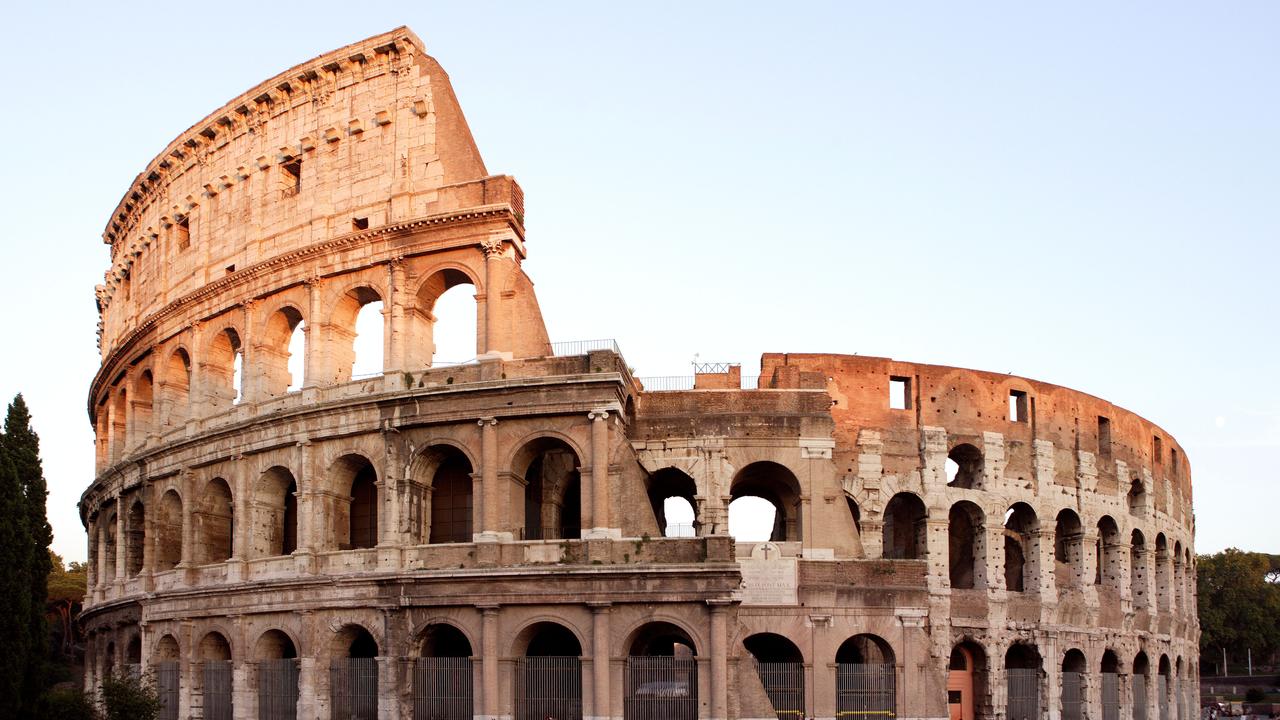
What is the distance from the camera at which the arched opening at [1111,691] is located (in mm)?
32812

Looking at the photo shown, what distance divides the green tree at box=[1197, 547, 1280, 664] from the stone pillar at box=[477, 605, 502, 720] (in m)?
49.6

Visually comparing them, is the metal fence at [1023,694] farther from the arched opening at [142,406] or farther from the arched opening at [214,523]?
the arched opening at [142,406]

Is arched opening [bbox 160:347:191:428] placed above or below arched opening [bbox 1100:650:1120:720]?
above

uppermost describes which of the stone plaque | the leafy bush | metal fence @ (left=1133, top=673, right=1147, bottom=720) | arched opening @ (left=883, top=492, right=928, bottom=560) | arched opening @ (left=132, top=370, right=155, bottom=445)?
arched opening @ (left=132, top=370, right=155, bottom=445)

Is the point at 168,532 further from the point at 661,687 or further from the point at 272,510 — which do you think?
the point at 661,687

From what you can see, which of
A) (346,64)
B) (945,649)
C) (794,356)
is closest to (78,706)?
(346,64)

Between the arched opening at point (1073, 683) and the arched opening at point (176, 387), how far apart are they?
75.5 ft

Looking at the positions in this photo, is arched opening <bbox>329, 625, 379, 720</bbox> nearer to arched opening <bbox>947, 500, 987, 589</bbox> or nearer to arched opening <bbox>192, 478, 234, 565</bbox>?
arched opening <bbox>192, 478, 234, 565</bbox>

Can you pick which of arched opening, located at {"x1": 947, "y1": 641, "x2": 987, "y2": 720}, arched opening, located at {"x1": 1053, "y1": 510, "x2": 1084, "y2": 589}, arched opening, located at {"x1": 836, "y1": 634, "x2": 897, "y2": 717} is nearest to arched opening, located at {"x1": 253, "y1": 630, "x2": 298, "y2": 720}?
arched opening, located at {"x1": 836, "y1": 634, "x2": 897, "y2": 717}

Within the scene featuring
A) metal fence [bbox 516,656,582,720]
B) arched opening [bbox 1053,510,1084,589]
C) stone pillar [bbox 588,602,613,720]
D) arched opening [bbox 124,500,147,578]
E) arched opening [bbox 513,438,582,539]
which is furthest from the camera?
arched opening [bbox 1053,510,1084,589]

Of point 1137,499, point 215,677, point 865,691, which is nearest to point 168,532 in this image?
point 215,677

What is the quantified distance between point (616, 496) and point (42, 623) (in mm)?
11225

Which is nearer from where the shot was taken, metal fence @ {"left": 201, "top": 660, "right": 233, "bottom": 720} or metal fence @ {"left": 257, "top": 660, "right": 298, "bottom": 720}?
metal fence @ {"left": 257, "top": 660, "right": 298, "bottom": 720}

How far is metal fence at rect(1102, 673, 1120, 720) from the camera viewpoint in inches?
1292
